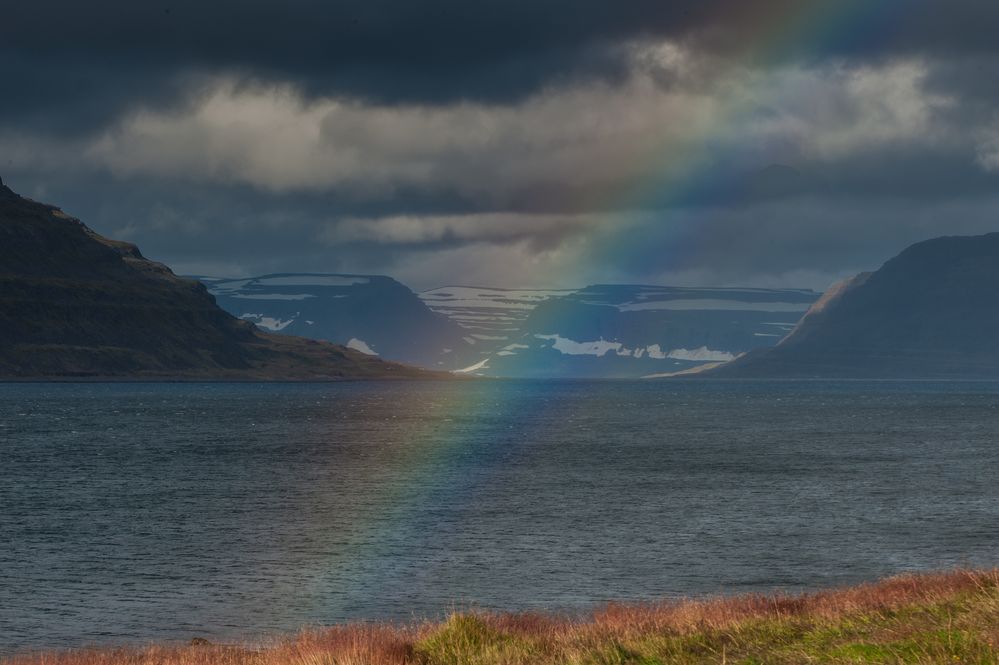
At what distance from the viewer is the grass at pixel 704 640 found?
21312 millimetres

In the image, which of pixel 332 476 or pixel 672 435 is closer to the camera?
pixel 332 476

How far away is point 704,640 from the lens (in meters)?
23.8

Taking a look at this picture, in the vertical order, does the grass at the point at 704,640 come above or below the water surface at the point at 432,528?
above

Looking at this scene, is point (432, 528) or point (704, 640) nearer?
point (704, 640)

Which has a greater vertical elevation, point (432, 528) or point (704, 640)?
point (704, 640)

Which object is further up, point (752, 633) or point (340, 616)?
point (752, 633)

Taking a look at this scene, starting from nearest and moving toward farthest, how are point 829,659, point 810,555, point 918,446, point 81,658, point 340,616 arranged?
point 829,659 → point 81,658 → point 340,616 → point 810,555 → point 918,446

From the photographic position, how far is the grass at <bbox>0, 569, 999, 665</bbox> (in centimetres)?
2131

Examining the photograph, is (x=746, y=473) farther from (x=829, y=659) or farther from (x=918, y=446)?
(x=829, y=659)

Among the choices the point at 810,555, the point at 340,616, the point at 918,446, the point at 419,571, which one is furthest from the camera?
the point at 918,446

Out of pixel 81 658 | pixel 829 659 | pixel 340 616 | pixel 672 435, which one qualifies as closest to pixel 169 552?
pixel 340 616

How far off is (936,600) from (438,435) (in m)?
146

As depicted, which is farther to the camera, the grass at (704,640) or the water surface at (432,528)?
the water surface at (432,528)

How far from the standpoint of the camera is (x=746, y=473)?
351ft
